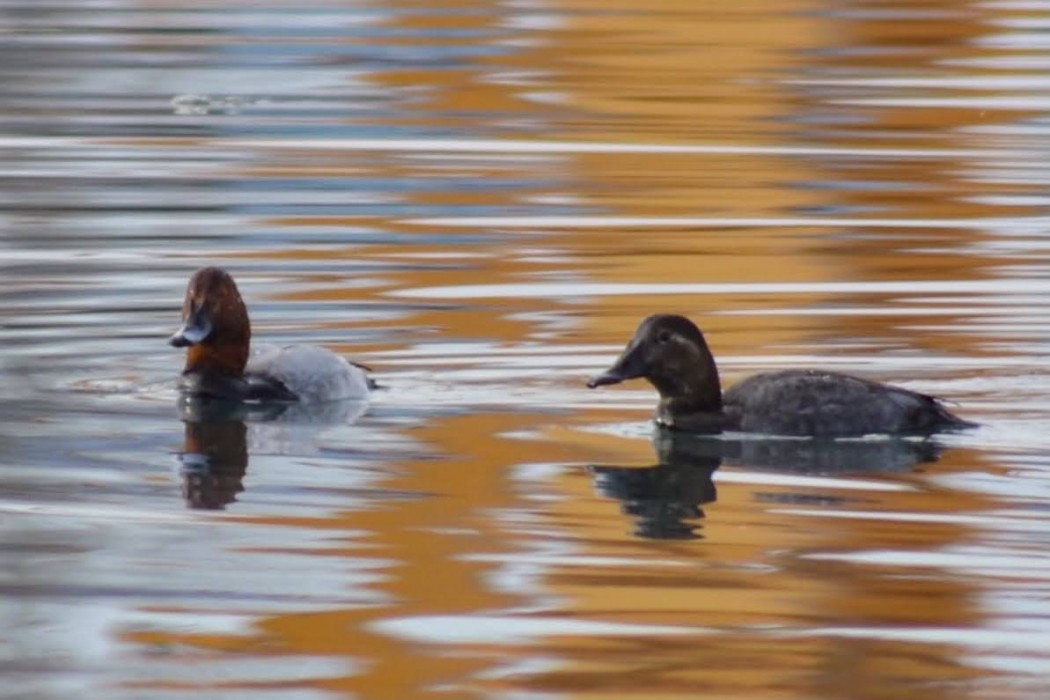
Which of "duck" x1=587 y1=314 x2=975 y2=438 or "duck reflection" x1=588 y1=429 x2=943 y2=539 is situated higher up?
"duck" x1=587 y1=314 x2=975 y2=438

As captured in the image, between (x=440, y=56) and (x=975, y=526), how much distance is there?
14.6 m

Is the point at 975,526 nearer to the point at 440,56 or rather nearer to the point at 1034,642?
the point at 1034,642

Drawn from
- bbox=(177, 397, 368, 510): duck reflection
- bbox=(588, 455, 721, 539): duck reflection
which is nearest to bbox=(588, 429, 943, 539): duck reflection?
bbox=(588, 455, 721, 539): duck reflection

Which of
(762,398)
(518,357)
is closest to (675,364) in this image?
(762,398)

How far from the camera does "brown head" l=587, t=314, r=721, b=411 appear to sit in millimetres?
9328

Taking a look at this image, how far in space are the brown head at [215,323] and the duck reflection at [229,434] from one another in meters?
0.17

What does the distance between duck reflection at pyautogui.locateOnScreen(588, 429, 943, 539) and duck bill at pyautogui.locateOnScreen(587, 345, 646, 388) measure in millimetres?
214

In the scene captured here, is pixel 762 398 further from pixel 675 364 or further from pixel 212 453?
pixel 212 453

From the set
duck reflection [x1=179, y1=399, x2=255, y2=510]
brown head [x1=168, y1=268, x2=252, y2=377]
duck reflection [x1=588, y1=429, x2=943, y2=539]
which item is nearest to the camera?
duck reflection [x1=588, y1=429, x2=943, y2=539]

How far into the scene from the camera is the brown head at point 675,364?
9.33 metres

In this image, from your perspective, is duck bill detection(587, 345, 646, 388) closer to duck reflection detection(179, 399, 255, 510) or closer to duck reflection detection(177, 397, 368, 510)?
duck reflection detection(177, 397, 368, 510)

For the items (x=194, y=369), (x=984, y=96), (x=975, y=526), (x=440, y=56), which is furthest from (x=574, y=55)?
(x=975, y=526)

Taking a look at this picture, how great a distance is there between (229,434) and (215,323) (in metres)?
0.72

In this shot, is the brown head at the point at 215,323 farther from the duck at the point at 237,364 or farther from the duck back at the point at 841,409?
the duck back at the point at 841,409
